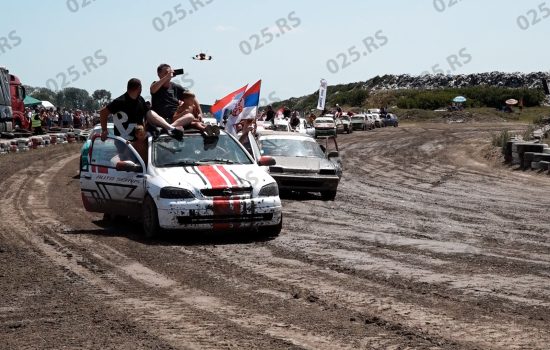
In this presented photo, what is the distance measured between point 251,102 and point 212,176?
24.0 ft

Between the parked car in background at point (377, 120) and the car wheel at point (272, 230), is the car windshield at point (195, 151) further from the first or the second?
the parked car in background at point (377, 120)

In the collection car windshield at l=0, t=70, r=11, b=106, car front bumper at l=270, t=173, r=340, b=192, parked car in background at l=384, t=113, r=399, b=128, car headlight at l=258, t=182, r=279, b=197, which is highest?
car windshield at l=0, t=70, r=11, b=106

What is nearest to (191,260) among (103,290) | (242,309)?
(103,290)

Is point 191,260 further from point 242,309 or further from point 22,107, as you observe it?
point 22,107

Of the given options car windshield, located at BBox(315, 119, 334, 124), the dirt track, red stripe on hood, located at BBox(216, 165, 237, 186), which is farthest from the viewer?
car windshield, located at BBox(315, 119, 334, 124)

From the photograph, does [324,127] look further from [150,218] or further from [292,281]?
[292,281]

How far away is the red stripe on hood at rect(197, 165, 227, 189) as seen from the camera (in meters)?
11.1

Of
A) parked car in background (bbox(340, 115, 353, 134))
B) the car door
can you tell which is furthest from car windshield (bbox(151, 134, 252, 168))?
parked car in background (bbox(340, 115, 353, 134))

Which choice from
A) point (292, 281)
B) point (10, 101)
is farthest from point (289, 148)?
point (10, 101)

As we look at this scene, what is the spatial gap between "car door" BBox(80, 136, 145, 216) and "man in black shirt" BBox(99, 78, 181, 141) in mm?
197

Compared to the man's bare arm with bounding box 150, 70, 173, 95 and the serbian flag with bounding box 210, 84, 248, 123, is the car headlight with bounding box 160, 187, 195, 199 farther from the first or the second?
the serbian flag with bounding box 210, 84, 248, 123

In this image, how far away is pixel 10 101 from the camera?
1510 inches

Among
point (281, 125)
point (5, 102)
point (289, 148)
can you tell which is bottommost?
point (281, 125)

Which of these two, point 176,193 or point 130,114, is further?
point 130,114
